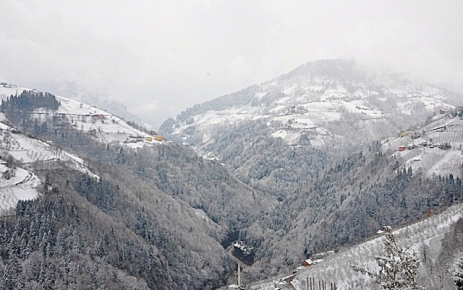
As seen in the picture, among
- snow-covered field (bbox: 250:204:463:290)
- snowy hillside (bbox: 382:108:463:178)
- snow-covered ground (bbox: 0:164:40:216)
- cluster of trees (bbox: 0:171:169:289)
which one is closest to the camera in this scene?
cluster of trees (bbox: 0:171:169:289)

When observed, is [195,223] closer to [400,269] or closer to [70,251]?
[70,251]

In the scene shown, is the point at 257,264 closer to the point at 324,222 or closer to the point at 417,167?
the point at 324,222

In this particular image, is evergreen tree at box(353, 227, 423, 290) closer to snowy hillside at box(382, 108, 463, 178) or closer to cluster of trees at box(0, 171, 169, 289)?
cluster of trees at box(0, 171, 169, 289)

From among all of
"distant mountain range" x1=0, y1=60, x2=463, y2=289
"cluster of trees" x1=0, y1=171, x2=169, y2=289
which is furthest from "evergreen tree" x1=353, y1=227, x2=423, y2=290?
"cluster of trees" x1=0, y1=171, x2=169, y2=289

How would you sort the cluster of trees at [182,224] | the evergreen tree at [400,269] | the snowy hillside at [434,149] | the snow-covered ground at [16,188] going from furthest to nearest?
the snowy hillside at [434,149], the snow-covered ground at [16,188], the cluster of trees at [182,224], the evergreen tree at [400,269]

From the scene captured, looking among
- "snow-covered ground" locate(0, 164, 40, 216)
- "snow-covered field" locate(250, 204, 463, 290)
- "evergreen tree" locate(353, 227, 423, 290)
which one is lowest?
"snow-covered field" locate(250, 204, 463, 290)

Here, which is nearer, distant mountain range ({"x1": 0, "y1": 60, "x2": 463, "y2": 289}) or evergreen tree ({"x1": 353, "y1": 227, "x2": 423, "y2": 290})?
evergreen tree ({"x1": 353, "y1": 227, "x2": 423, "y2": 290})

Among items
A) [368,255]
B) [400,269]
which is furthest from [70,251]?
[400,269]

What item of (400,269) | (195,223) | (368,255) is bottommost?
(195,223)

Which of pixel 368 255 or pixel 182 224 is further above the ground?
pixel 368 255

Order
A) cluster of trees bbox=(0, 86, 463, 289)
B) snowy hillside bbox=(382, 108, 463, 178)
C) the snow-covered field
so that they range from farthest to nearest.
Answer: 1. snowy hillside bbox=(382, 108, 463, 178)
2. cluster of trees bbox=(0, 86, 463, 289)
3. the snow-covered field

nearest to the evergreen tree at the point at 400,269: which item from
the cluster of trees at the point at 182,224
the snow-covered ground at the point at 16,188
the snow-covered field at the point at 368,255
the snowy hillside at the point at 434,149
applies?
the snow-covered field at the point at 368,255

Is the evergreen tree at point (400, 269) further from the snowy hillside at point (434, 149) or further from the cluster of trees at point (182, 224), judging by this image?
the snowy hillside at point (434, 149)

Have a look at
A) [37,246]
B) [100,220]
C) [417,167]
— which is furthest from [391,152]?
[37,246]
